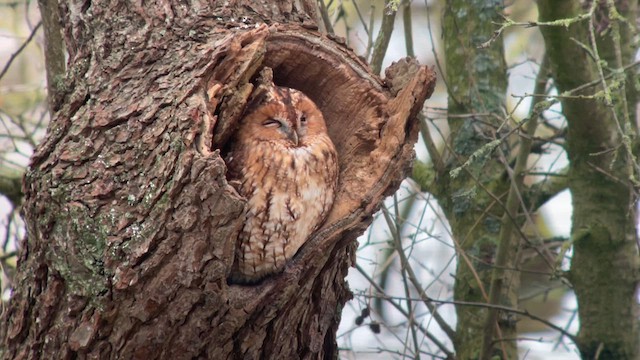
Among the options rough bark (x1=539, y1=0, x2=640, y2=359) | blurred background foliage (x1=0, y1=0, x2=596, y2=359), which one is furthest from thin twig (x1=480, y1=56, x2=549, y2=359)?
rough bark (x1=539, y1=0, x2=640, y2=359)

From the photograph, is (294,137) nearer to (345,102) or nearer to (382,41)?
(345,102)

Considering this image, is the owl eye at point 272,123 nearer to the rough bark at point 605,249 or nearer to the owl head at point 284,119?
the owl head at point 284,119

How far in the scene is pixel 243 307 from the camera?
2551 mm

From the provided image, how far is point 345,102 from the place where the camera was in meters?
2.98

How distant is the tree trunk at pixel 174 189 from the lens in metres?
2.41

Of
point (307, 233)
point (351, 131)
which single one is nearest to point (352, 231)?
point (307, 233)

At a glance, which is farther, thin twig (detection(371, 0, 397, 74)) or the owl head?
thin twig (detection(371, 0, 397, 74))

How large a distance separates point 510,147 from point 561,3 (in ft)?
3.68

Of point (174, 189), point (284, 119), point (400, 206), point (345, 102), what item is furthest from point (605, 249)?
point (174, 189)

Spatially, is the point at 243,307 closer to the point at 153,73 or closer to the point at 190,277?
the point at 190,277

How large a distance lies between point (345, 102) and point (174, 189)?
826 millimetres

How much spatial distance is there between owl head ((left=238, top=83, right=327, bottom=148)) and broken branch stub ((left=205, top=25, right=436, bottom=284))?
7 cm

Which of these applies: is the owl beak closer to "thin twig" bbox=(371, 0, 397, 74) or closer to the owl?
Answer: the owl

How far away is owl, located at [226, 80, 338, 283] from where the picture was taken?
2.91 m
